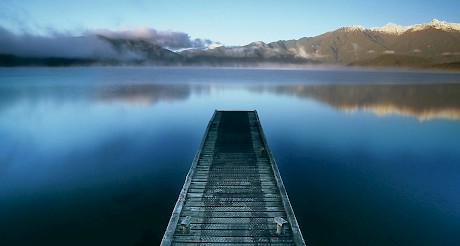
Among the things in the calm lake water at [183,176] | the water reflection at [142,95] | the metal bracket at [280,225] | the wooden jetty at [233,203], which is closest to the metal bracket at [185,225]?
the wooden jetty at [233,203]

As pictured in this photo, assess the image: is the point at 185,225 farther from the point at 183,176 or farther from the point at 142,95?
the point at 142,95

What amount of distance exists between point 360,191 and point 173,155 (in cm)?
1382

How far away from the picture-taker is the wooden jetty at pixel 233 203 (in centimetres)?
1080

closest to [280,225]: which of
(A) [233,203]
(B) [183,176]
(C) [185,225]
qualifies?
(A) [233,203]

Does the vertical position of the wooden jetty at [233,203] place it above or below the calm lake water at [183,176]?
above

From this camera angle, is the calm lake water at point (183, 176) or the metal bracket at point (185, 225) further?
the calm lake water at point (183, 176)

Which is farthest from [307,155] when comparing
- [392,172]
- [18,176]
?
[18,176]

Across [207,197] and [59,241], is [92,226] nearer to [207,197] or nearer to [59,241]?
[59,241]

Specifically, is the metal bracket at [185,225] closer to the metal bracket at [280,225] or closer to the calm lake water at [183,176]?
the metal bracket at [280,225]

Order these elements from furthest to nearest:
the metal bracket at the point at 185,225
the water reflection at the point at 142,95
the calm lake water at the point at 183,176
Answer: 1. the water reflection at the point at 142,95
2. the calm lake water at the point at 183,176
3. the metal bracket at the point at 185,225

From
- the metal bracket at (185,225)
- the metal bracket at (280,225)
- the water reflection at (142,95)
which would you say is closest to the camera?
the metal bracket at (280,225)

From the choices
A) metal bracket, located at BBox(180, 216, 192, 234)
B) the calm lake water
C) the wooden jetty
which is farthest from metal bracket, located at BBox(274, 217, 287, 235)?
the calm lake water

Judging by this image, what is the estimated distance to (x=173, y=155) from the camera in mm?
25547

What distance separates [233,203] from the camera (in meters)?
13.2
